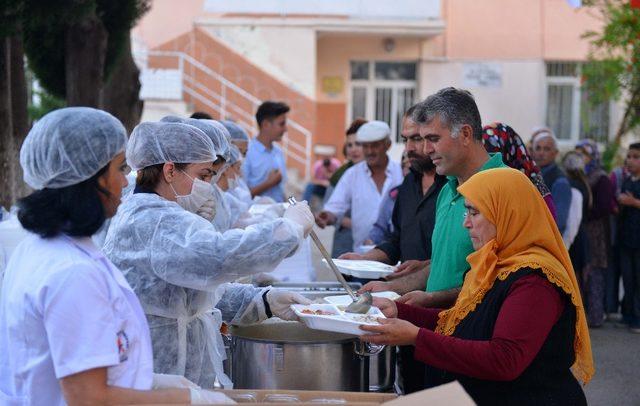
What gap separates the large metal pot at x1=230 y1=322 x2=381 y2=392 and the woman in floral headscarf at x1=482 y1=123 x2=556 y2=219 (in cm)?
142

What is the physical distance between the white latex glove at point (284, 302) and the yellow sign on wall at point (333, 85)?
60.8 feet

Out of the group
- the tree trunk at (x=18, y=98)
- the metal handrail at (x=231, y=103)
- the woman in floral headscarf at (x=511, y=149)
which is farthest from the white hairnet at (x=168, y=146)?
the metal handrail at (x=231, y=103)

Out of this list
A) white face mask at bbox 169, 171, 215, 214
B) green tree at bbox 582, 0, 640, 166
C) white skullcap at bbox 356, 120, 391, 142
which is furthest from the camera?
green tree at bbox 582, 0, 640, 166

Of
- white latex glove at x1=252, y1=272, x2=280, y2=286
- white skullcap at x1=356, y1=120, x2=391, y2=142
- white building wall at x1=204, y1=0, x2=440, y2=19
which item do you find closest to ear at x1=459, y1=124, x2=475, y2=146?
white latex glove at x1=252, y1=272, x2=280, y2=286

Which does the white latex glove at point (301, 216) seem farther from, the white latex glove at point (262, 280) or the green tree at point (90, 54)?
the green tree at point (90, 54)

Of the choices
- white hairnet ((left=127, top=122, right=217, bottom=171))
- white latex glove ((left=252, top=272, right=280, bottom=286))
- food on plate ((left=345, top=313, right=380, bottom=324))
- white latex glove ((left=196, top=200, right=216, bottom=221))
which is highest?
white hairnet ((left=127, top=122, right=217, bottom=171))

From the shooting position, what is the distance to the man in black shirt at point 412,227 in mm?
4656

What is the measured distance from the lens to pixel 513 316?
308cm

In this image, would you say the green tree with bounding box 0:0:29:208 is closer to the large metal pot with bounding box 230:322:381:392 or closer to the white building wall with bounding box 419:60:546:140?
the large metal pot with bounding box 230:322:381:392

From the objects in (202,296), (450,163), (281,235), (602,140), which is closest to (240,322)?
(202,296)

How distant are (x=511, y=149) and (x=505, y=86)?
17981 mm

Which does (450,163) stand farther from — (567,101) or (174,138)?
(567,101)

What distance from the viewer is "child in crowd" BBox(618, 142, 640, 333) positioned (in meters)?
8.99

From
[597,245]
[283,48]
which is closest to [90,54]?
[597,245]
